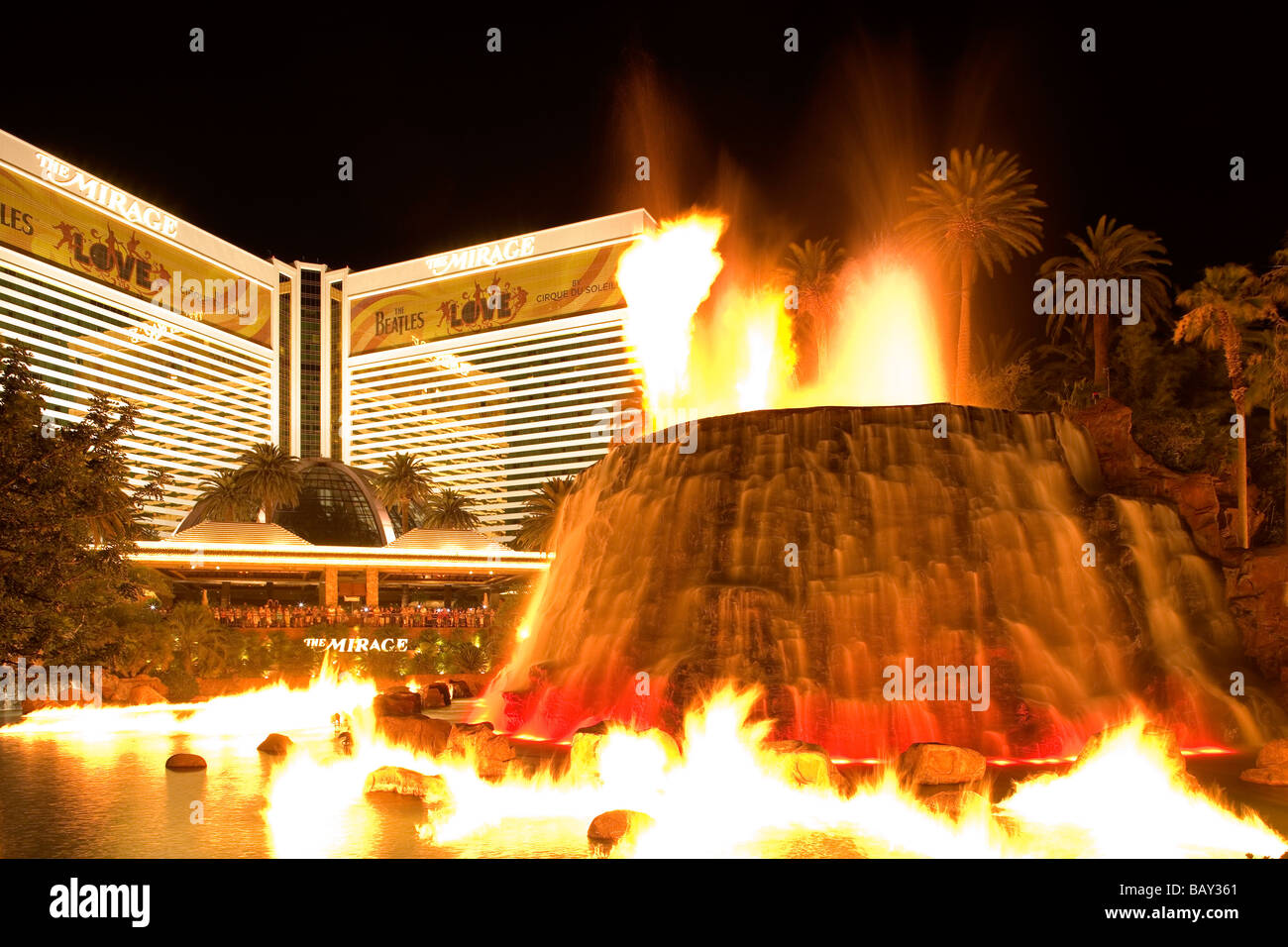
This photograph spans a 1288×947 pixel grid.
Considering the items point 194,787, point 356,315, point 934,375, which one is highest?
point 356,315

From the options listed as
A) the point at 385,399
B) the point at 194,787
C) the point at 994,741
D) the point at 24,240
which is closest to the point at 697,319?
the point at 994,741

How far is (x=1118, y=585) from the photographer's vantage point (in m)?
18.5

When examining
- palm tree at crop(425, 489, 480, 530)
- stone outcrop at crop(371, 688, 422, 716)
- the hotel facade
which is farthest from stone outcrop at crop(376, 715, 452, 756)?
the hotel facade

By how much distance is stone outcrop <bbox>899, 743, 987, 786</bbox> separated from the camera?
12.7 metres

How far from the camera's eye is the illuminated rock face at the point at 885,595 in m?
16.1

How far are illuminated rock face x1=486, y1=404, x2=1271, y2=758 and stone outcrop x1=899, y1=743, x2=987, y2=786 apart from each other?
8.35ft

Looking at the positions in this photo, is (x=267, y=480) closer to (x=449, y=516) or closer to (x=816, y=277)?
(x=449, y=516)

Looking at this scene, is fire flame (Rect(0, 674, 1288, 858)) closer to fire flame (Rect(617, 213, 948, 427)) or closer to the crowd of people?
fire flame (Rect(617, 213, 948, 427))

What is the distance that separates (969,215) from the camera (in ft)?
123

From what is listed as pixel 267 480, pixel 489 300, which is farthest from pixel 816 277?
pixel 489 300

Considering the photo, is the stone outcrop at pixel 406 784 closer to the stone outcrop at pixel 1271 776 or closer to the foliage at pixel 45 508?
the foliage at pixel 45 508

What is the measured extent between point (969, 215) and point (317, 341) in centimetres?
12835
